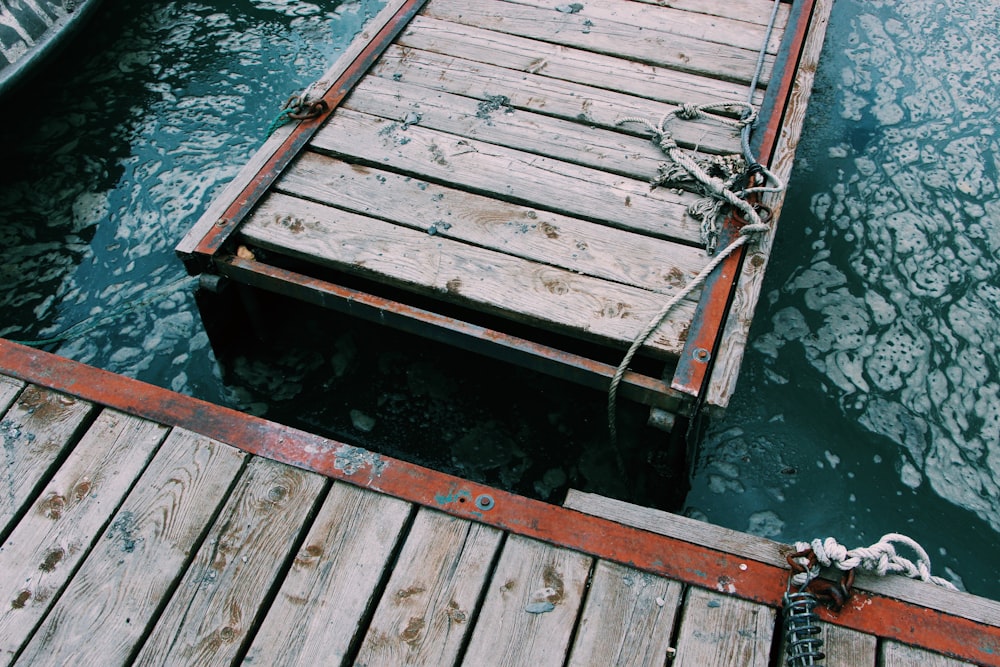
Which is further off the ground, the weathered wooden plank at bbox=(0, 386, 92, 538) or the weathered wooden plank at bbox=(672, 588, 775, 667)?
the weathered wooden plank at bbox=(0, 386, 92, 538)

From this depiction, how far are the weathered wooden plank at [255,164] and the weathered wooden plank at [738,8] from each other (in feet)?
4.91

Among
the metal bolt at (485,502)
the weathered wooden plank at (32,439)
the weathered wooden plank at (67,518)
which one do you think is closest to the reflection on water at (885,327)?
the metal bolt at (485,502)

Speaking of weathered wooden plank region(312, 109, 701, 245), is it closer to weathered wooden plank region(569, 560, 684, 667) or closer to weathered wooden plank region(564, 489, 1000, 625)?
weathered wooden plank region(564, 489, 1000, 625)

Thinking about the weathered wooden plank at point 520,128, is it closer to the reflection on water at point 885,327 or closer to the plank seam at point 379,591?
the reflection on water at point 885,327

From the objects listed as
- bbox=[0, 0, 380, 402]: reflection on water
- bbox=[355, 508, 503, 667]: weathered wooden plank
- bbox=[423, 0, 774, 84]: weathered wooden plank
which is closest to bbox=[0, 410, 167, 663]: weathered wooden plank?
bbox=[355, 508, 503, 667]: weathered wooden plank

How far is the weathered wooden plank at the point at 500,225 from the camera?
2.85m

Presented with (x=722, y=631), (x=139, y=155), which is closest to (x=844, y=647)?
(x=722, y=631)

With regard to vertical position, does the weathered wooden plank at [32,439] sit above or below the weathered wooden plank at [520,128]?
below

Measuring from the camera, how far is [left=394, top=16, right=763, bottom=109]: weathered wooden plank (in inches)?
142

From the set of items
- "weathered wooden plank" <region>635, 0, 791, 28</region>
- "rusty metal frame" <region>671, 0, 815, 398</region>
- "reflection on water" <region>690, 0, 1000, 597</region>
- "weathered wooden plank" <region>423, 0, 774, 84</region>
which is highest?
"weathered wooden plank" <region>635, 0, 791, 28</region>

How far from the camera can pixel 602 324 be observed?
8.72ft

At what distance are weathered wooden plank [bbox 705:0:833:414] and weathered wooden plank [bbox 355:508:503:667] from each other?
89cm

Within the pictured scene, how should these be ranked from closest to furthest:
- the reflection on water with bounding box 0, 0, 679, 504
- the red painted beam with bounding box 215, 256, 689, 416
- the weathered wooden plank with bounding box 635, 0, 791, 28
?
the red painted beam with bounding box 215, 256, 689, 416, the reflection on water with bounding box 0, 0, 679, 504, the weathered wooden plank with bounding box 635, 0, 791, 28

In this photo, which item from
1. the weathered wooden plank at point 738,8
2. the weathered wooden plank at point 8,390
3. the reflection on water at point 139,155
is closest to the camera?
the weathered wooden plank at point 8,390
